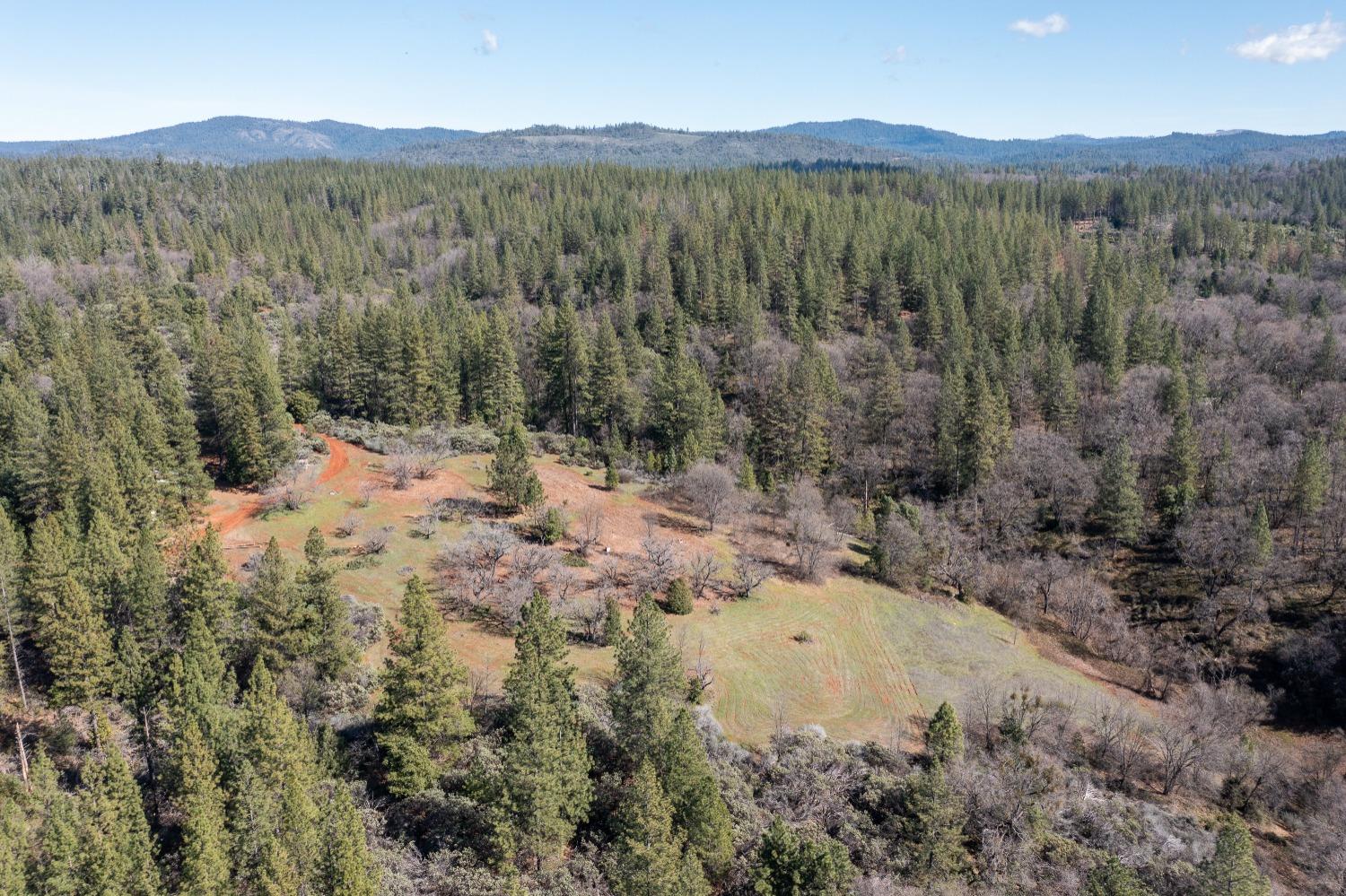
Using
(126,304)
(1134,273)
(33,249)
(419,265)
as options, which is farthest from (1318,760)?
(33,249)

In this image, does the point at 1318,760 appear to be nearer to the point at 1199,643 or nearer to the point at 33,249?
the point at 1199,643

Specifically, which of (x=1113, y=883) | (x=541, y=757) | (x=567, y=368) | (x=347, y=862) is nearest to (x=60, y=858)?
(x=347, y=862)

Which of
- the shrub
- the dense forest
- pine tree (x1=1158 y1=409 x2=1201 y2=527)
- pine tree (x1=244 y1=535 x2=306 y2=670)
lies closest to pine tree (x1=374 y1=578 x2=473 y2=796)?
the dense forest

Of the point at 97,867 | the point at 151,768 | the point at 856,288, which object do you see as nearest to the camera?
the point at 97,867

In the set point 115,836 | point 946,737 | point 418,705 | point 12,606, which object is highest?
point 12,606

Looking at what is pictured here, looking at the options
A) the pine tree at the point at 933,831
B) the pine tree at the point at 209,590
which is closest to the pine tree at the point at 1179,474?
the pine tree at the point at 933,831

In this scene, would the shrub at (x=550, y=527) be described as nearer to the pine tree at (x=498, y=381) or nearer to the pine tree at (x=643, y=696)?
the pine tree at (x=643, y=696)

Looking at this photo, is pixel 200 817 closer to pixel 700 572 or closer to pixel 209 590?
pixel 209 590

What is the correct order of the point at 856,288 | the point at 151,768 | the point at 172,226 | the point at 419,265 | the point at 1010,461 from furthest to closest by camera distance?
the point at 172,226, the point at 419,265, the point at 856,288, the point at 1010,461, the point at 151,768
